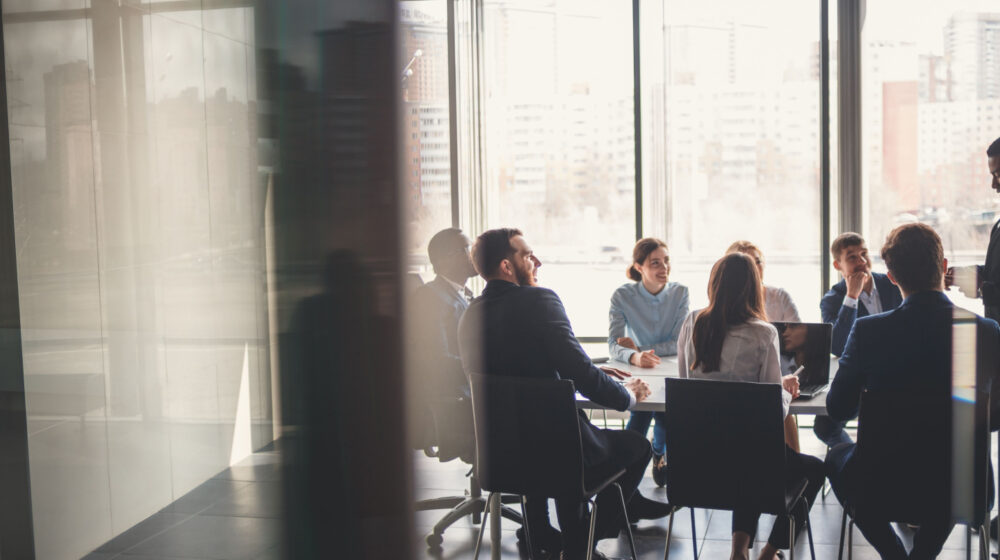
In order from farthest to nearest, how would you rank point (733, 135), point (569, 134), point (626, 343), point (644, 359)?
point (569, 134)
point (733, 135)
point (626, 343)
point (644, 359)

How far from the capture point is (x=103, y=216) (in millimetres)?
1005

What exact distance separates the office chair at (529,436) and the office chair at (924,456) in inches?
30.6

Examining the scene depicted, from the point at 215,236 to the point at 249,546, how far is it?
0.31m

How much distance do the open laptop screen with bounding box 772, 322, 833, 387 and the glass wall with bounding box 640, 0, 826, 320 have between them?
4.78 feet

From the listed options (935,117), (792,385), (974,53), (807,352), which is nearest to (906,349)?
(792,385)

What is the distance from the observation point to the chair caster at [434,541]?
2863 mm

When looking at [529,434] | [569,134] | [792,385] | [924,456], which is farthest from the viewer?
[569,134]

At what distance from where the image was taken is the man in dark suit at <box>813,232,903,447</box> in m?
3.28

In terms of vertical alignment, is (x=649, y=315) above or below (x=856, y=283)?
below

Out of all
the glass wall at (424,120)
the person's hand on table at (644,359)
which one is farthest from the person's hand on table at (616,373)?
the glass wall at (424,120)

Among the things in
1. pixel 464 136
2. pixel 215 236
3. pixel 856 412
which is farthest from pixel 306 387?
pixel 464 136

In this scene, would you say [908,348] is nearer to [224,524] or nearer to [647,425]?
[647,425]

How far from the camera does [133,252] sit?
0.93 meters

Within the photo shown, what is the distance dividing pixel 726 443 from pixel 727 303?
42 centimetres
